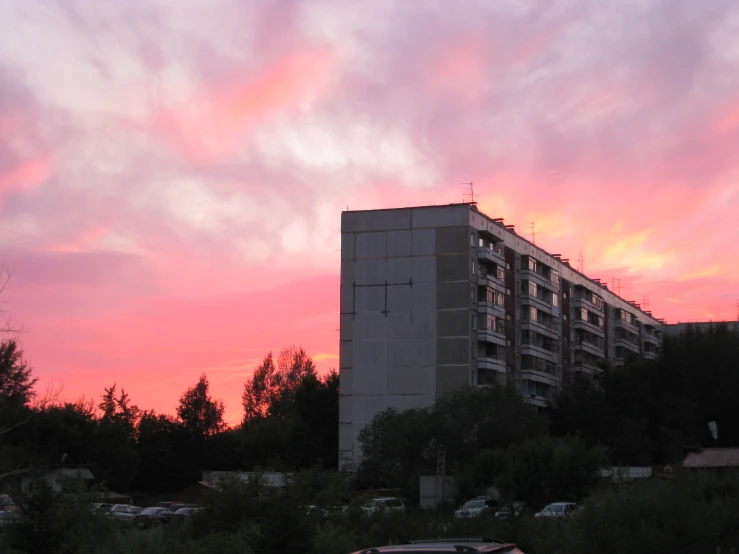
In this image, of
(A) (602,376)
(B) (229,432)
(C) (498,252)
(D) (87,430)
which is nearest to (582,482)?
(C) (498,252)

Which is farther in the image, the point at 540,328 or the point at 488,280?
the point at 540,328

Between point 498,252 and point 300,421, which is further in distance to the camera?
point 300,421

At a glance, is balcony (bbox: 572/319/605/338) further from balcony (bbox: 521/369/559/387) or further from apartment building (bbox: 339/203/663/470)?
apartment building (bbox: 339/203/663/470)

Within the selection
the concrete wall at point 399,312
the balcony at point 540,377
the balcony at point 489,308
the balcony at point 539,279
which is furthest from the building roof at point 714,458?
the balcony at point 539,279

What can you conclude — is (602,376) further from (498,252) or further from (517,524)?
(517,524)

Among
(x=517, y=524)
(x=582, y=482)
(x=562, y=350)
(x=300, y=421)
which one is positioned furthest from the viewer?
(x=562, y=350)

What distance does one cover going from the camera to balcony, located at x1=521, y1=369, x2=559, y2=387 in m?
83.9

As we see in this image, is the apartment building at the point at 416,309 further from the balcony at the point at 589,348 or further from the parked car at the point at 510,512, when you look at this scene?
the parked car at the point at 510,512

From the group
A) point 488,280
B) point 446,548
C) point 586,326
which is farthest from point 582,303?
point 446,548

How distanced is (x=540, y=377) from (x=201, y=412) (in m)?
38.3

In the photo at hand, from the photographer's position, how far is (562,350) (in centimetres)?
9362

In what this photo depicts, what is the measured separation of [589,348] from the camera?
98.9m

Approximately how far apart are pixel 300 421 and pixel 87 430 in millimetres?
18594

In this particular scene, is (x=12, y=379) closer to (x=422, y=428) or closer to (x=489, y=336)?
(x=422, y=428)
